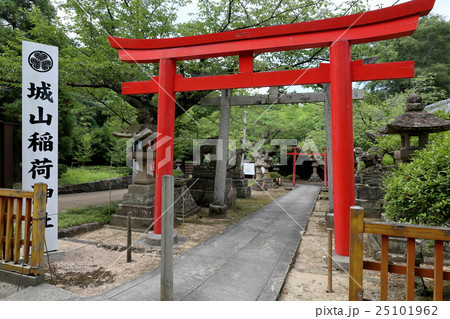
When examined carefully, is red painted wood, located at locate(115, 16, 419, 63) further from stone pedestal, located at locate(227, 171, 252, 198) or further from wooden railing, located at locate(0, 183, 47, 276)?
stone pedestal, located at locate(227, 171, 252, 198)

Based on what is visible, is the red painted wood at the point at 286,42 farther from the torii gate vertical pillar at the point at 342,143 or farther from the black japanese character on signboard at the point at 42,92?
the black japanese character on signboard at the point at 42,92

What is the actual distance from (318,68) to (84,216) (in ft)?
21.7

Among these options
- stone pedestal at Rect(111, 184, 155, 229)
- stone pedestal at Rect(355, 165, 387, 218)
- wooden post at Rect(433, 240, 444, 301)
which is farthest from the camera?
stone pedestal at Rect(355, 165, 387, 218)

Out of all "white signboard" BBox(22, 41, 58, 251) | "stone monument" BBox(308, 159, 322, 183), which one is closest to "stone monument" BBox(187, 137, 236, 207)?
"white signboard" BBox(22, 41, 58, 251)

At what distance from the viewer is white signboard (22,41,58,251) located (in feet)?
13.6

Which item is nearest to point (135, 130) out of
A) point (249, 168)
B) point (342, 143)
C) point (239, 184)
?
point (342, 143)

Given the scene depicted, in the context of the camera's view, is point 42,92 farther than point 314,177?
No

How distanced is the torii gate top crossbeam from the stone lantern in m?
2.29

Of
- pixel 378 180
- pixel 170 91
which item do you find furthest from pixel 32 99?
pixel 378 180

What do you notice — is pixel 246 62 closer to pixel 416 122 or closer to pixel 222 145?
pixel 222 145

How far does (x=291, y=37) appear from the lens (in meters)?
4.75

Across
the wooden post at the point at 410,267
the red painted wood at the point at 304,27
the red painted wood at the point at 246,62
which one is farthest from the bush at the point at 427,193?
the red painted wood at the point at 246,62

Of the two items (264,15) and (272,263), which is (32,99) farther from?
(264,15)

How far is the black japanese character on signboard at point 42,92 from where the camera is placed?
4.19 m
